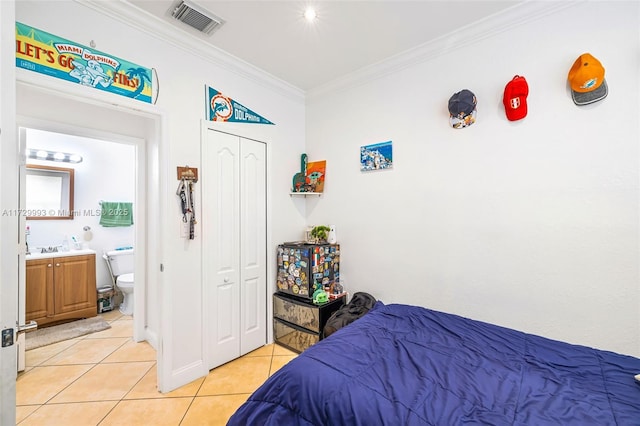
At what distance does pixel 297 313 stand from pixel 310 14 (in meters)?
2.53

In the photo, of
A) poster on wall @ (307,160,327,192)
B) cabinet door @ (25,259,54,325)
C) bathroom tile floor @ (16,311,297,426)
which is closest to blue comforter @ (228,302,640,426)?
bathroom tile floor @ (16,311,297,426)

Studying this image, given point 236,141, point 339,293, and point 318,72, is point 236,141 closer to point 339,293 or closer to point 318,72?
point 318,72

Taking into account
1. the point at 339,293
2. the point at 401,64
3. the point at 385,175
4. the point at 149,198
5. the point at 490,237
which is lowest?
the point at 339,293

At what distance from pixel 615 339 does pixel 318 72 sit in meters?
3.06

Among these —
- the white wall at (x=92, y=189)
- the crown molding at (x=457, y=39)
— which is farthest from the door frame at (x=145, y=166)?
the crown molding at (x=457, y=39)

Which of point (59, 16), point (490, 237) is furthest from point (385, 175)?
point (59, 16)

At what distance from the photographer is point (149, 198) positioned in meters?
2.84

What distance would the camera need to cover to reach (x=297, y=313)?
8.34 ft

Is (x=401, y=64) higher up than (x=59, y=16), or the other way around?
(x=401, y=64)

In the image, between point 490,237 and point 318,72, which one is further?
point 318,72

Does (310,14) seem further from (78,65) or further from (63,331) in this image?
(63,331)

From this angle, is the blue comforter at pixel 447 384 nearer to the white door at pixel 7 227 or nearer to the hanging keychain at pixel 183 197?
the white door at pixel 7 227

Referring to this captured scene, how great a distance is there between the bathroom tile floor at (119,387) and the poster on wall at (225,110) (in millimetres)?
2255

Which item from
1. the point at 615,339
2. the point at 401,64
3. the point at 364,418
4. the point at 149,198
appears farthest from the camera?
the point at 149,198
